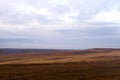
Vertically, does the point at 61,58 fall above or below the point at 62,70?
above

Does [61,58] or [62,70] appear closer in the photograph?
[62,70]

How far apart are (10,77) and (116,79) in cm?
950

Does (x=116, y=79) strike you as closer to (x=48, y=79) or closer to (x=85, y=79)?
(x=85, y=79)

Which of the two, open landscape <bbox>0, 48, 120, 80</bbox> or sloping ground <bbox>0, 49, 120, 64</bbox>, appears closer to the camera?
open landscape <bbox>0, 48, 120, 80</bbox>

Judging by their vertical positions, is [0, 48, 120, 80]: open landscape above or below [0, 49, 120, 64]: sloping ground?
below

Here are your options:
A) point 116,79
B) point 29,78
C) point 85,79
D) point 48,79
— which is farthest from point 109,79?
point 29,78

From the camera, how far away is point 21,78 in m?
23.2

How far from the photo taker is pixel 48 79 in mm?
22844

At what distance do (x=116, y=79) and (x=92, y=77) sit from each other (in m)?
2.28

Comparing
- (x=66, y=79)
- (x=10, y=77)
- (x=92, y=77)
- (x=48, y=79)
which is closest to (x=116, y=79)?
(x=92, y=77)

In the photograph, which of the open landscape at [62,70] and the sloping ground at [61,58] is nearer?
the open landscape at [62,70]

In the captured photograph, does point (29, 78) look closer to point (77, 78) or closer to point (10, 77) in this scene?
point (10, 77)

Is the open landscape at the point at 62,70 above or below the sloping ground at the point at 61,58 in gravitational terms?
below

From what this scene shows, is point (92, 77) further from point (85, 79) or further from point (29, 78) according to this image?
point (29, 78)
